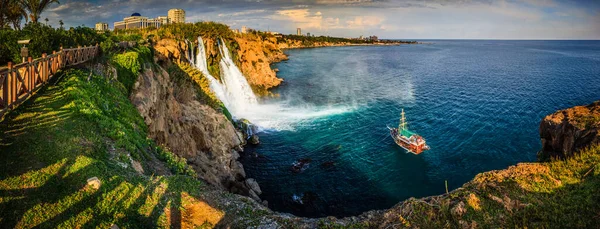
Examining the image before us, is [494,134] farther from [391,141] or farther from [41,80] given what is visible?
[41,80]

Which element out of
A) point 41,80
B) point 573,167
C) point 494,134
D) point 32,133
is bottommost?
point 494,134

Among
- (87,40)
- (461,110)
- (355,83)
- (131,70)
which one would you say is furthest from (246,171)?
(355,83)

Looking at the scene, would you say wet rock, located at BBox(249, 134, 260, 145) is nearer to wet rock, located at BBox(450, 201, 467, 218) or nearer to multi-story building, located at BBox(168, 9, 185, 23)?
wet rock, located at BBox(450, 201, 467, 218)

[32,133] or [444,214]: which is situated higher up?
[32,133]

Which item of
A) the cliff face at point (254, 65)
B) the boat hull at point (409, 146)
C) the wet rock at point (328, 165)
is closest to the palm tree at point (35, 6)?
the wet rock at point (328, 165)

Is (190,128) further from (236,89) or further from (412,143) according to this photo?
(236,89)

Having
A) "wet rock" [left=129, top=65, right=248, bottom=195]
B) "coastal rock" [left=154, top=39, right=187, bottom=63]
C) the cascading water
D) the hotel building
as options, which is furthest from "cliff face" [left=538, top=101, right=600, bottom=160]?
the hotel building

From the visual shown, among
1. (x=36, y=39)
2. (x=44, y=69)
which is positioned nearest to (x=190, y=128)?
(x=36, y=39)
